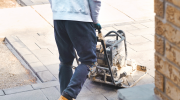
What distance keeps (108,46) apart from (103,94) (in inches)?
25.2

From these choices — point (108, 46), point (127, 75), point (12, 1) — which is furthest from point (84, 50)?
point (12, 1)

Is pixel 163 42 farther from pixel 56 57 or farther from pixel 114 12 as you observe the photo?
pixel 114 12

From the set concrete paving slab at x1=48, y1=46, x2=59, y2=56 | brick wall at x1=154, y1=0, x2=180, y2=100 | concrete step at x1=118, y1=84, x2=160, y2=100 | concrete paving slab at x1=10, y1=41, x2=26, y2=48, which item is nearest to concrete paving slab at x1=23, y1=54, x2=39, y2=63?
concrete paving slab at x1=48, y1=46, x2=59, y2=56

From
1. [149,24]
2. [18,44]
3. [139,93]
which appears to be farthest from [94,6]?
[149,24]

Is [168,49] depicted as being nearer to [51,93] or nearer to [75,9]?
[75,9]

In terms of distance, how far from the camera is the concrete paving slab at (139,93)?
2116 millimetres

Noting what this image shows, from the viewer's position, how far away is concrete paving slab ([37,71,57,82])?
424 centimetres

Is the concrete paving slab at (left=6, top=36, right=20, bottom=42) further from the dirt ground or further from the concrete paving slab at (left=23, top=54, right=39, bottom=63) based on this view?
the dirt ground

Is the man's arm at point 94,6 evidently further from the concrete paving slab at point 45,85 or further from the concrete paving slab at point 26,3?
the concrete paving slab at point 26,3

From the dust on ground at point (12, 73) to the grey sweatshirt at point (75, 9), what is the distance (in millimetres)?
1629

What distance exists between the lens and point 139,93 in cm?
220

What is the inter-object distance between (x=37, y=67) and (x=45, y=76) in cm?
38

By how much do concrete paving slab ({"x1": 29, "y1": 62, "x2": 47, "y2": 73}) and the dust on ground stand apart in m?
0.10

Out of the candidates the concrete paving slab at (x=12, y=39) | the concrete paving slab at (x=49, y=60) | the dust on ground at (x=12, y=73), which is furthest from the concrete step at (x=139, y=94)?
the concrete paving slab at (x=12, y=39)
